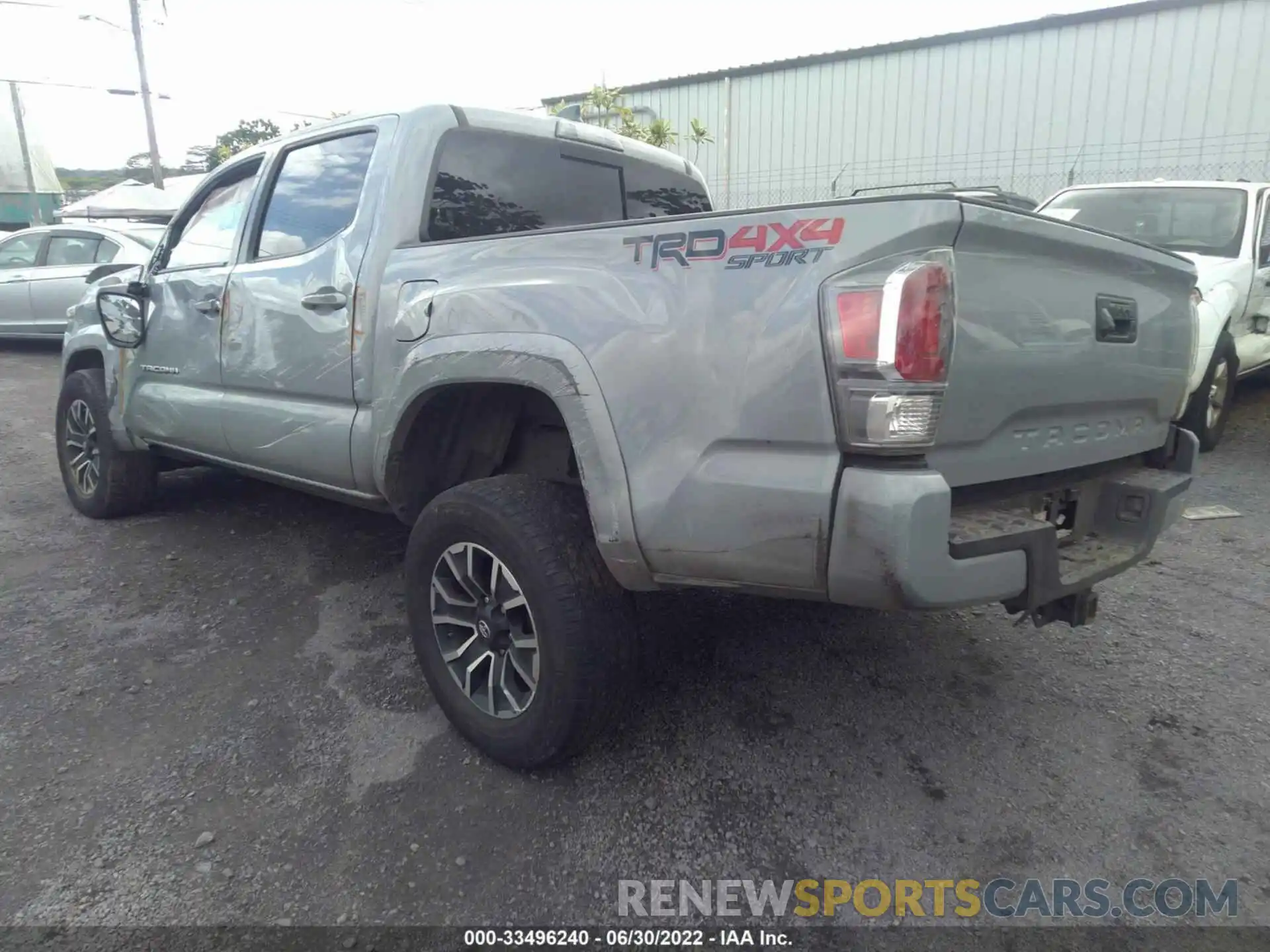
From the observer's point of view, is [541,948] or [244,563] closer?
[541,948]

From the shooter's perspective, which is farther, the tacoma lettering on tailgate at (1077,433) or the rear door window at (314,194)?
the rear door window at (314,194)

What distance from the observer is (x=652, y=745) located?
2.73 m

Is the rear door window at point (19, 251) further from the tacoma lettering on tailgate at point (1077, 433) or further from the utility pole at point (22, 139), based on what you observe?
the utility pole at point (22, 139)

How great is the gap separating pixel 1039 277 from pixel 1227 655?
81.2 inches

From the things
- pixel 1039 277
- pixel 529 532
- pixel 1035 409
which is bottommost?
pixel 529 532

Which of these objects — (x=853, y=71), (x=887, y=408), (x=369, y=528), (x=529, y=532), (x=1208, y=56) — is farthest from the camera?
(x=853, y=71)

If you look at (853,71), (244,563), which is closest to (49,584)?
(244,563)

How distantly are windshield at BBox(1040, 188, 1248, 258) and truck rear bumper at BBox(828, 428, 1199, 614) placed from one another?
5.05 m

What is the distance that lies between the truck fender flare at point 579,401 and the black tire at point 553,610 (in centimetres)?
11

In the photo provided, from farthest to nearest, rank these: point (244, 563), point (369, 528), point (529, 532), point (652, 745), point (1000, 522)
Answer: point (369, 528) < point (244, 563) < point (652, 745) < point (529, 532) < point (1000, 522)

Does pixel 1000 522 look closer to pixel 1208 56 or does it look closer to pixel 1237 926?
pixel 1237 926

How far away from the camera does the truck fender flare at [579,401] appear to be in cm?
224

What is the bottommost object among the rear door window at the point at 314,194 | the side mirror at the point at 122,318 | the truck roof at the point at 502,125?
the side mirror at the point at 122,318

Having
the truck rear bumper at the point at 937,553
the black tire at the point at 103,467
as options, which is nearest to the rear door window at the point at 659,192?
the truck rear bumper at the point at 937,553
